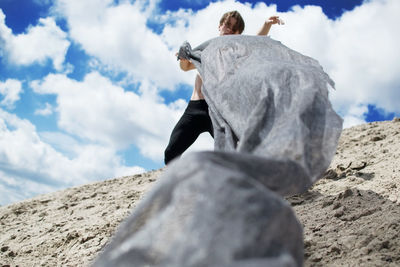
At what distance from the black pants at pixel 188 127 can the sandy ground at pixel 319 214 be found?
1256 millimetres

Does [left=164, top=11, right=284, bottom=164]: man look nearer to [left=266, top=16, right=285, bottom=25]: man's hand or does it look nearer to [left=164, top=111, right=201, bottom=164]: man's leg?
[left=164, top=111, right=201, bottom=164]: man's leg

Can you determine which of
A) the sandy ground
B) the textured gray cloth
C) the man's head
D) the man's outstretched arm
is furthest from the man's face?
the sandy ground

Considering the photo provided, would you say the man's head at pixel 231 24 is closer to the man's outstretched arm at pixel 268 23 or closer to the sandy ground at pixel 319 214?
the man's outstretched arm at pixel 268 23

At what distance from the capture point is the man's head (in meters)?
2.66

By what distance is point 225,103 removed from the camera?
5.41 feet

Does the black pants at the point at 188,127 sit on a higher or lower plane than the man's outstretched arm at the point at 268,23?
lower

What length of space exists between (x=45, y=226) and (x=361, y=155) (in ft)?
15.1

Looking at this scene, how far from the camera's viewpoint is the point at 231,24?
2666 millimetres

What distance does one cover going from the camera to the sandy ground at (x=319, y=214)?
246cm

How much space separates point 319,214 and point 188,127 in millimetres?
1431

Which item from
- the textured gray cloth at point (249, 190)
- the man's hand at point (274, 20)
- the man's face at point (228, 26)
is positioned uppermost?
the man's hand at point (274, 20)

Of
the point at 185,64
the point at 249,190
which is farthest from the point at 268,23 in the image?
the point at 249,190

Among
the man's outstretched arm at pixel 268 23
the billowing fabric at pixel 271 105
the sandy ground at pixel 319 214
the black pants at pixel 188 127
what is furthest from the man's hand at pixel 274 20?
the sandy ground at pixel 319 214

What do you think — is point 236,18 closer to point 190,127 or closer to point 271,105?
point 190,127
